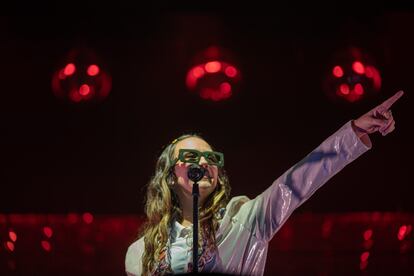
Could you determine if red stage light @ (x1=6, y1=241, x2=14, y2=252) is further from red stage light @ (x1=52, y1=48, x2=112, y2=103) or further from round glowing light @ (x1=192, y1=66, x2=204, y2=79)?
round glowing light @ (x1=192, y1=66, x2=204, y2=79)

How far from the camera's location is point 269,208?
6.85ft

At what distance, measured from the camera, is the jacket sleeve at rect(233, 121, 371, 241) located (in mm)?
2025

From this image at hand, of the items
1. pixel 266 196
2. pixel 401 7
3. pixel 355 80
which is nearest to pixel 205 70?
pixel 355 80

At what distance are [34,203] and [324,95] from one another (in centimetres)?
183

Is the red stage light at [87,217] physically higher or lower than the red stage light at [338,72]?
lower

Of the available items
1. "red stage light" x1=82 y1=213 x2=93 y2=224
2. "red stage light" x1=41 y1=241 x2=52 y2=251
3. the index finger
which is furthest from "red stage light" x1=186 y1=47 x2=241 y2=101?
the index finger

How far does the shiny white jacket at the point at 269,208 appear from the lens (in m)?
2.03

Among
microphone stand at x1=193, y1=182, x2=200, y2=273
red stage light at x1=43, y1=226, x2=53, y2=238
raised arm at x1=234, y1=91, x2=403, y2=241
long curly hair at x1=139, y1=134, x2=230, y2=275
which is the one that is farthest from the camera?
red stage light at x1=43, y1=226, x2=53, y2=238

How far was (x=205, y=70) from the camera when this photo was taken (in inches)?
166

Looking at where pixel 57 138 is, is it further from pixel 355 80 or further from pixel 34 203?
pixel 355 80

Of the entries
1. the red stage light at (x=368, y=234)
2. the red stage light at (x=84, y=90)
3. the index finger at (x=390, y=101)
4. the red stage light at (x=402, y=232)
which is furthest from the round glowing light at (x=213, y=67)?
the index finger at (x=390, y=101)

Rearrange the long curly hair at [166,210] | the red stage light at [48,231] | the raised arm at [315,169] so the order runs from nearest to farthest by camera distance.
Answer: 1. the raised arm at [315,169]
2. the long curly hair at [166,210]
3. the red stage light at [48,231]

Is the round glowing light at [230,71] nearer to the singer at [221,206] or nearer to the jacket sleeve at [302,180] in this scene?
the singer at [221,206]

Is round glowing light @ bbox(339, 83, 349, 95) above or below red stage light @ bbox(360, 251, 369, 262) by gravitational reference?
above
